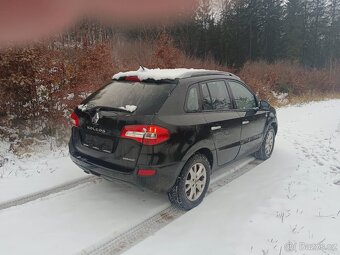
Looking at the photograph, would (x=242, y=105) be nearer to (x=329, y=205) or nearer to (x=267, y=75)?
(x=329, y=205)

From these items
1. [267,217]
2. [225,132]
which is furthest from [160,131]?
[267,217]

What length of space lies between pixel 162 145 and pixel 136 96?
0.76m

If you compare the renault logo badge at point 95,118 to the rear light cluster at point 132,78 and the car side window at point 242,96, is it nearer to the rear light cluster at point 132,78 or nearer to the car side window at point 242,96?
the rear light cluster at point 132,78

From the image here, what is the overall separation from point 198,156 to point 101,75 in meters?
5.16

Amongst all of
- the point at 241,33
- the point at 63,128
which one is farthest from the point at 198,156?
the point at 241,33

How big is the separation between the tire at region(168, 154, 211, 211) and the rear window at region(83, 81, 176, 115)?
2.85 feet

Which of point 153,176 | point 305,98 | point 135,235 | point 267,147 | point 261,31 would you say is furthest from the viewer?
point 261,31

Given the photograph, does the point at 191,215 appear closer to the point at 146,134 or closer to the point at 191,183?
the point at 191,183

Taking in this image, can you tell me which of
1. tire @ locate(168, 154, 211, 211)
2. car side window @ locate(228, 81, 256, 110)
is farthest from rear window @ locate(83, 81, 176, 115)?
car side window @ locate(228, 81, 256, 110)

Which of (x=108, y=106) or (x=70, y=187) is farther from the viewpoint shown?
(x=70, y=187)

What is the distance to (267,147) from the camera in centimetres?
645

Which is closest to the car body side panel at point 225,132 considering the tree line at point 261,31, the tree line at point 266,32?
the tree line at point 261,31

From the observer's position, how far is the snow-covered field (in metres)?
3.37

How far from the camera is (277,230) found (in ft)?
12.2
